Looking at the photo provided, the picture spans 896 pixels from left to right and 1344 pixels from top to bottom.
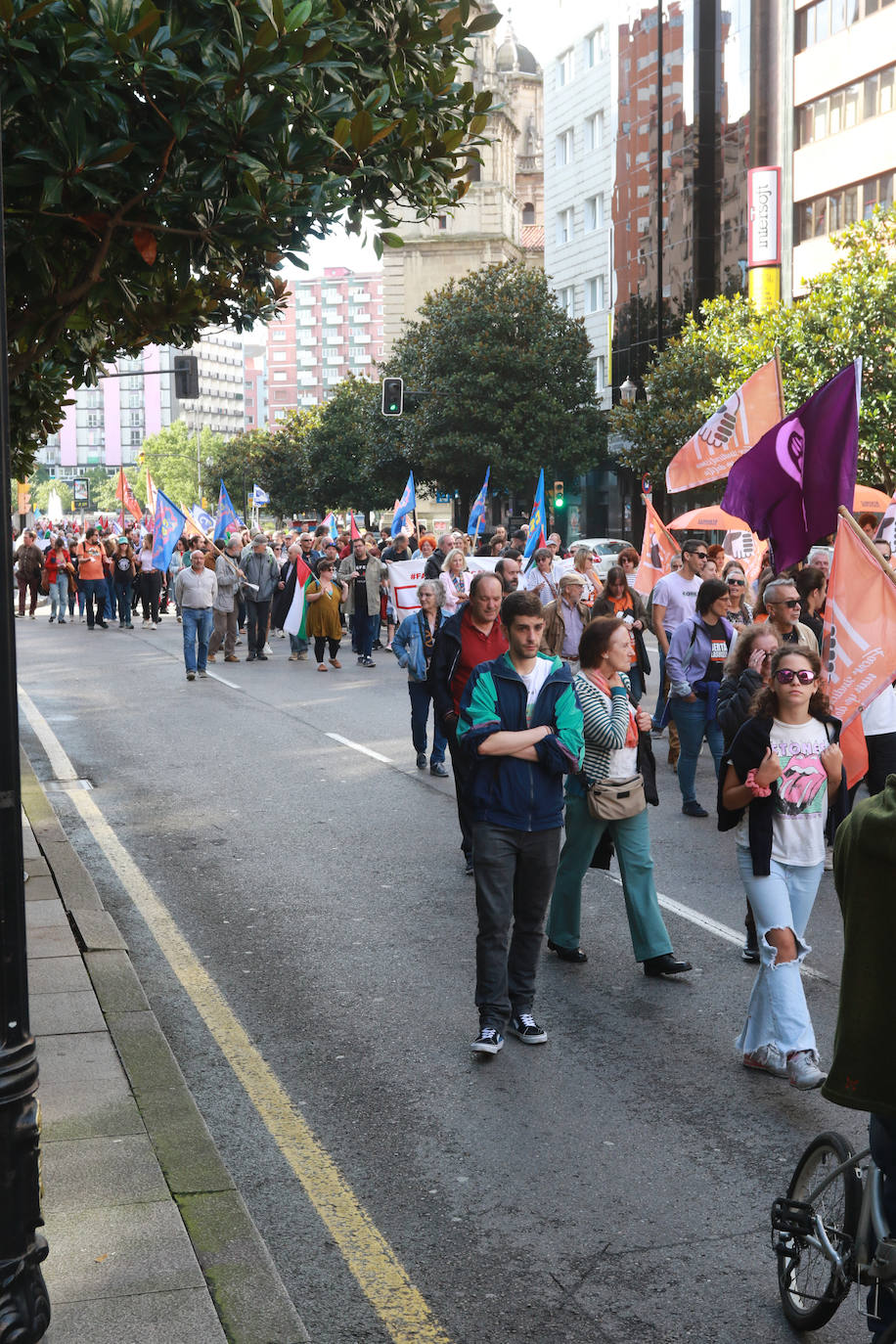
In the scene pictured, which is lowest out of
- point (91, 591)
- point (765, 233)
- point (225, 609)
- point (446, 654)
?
point (225, 609)

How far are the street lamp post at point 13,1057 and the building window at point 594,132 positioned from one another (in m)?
56.3

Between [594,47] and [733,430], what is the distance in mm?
49582

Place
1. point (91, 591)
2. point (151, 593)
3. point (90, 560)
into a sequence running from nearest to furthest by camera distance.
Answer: point (90, 560) < point (91, 591) < point (151, 593)

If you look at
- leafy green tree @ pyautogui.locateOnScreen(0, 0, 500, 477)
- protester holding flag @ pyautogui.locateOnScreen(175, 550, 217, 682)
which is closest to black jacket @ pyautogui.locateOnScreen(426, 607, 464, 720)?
leafy green tree @ pyautogui.locateOnScreen(0, 0, 500, 477)

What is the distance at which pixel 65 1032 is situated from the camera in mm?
5852

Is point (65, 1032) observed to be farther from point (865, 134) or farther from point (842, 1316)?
point (865, 134)

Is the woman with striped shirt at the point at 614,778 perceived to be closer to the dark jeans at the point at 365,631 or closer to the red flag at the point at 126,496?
the dark jeans at the point at 365,631

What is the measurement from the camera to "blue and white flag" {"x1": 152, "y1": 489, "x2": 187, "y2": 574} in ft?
88.5

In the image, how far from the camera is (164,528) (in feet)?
90.8

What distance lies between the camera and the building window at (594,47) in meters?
55.2

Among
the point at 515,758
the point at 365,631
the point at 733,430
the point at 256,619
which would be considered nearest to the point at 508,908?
the point at 515,758

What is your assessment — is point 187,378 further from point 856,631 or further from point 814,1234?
point 814,1234

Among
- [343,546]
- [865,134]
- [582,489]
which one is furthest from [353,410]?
[343,546]

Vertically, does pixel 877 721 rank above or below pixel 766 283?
below
